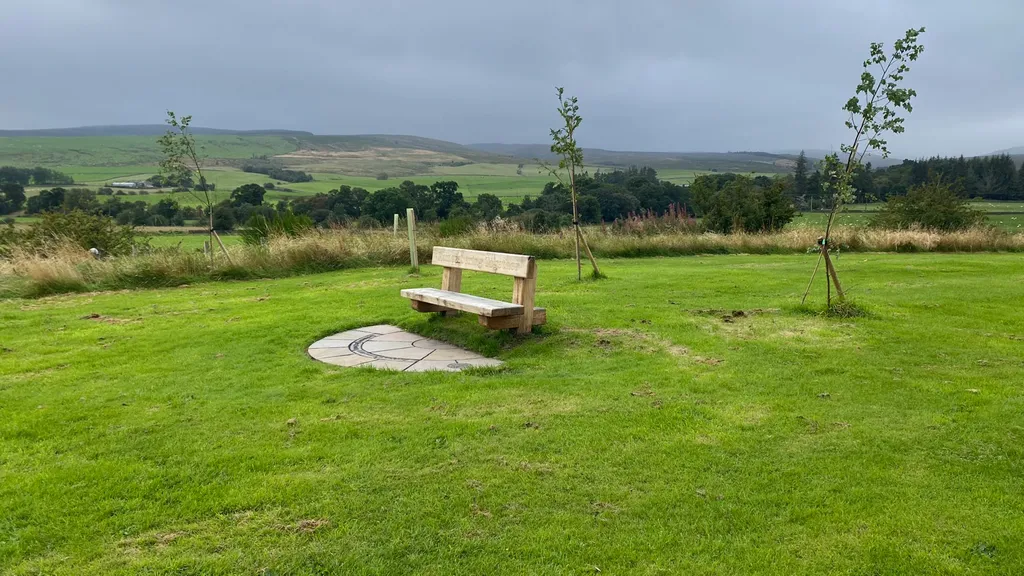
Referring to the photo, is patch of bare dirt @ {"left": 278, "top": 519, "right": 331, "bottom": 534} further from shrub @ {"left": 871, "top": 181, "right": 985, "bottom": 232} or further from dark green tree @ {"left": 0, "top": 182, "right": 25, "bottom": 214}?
dark green tree @ {"left": 0, "top": 182, "right": 25, "bottom": 214}

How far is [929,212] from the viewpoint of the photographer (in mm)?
21312

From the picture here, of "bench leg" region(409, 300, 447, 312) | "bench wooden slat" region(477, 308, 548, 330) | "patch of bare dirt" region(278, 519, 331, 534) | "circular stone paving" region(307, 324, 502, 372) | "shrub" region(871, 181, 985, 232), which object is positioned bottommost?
"circular stone paving" region(307, 324, 502, 372)

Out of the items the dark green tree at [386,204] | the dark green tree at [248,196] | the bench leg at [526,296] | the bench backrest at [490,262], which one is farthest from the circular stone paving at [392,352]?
the dark green tree at [248,196]

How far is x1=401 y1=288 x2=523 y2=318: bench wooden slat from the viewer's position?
5.95 meters

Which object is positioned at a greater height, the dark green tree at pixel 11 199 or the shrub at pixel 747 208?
the shrub at pixel 747 208

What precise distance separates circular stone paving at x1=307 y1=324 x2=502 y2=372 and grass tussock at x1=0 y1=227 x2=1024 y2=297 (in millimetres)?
6999

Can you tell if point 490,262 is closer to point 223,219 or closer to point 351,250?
point 351,250

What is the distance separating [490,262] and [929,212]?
20.5 meters

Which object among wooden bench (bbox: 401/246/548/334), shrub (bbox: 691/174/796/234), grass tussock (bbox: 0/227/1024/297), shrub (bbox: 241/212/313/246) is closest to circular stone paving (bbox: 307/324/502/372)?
wooden bench (bbox: 401/246/548/334)

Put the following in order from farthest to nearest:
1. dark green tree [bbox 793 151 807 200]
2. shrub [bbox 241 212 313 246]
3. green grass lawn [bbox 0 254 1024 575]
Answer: dark green tree [bbox 793 151 807 200] → shrub [bbox 241 212 313 246] → green grass lawn [bbox 0 254 1024 575]

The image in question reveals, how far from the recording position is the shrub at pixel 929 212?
20.9 metres

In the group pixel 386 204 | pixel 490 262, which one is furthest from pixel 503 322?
pixel 386 204

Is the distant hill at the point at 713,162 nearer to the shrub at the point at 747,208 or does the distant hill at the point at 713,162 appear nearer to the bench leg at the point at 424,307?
the shrub at the point at 747,208

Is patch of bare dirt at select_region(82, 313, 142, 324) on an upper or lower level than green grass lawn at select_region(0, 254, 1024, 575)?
lower
